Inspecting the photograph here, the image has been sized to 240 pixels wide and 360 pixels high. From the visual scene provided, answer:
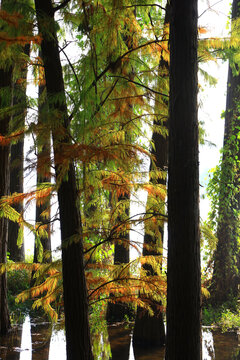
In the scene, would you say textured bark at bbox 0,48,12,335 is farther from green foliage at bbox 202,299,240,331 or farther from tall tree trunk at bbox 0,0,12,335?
green foliage at bbox 202,299,240,331

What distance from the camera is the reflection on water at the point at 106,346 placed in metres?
6.36

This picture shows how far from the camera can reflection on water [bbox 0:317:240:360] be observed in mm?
6355

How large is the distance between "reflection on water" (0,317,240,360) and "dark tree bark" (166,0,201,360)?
5.40 feet

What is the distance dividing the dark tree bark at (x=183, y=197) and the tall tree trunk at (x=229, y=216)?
550cm

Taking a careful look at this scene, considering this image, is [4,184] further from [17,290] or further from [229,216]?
[229,216]

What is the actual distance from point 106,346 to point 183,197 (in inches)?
141

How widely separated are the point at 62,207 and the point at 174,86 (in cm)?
185

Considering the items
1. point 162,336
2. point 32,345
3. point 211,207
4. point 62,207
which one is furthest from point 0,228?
point 211,207

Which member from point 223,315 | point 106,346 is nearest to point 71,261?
point 106,346

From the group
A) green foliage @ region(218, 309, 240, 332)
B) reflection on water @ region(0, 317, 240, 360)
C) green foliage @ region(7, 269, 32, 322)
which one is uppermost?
green foliage @ region(7, 269, 32, 322)

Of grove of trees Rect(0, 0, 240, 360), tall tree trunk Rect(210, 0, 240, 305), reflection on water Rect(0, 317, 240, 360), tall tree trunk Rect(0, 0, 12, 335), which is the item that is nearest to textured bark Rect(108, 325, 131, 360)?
reflection on water Rect(0, 317, 240, 360)

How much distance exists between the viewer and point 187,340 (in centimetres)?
425

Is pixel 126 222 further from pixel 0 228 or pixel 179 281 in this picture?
pixel 0 228

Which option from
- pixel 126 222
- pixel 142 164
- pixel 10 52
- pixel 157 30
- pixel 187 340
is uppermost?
pixel 157 30
